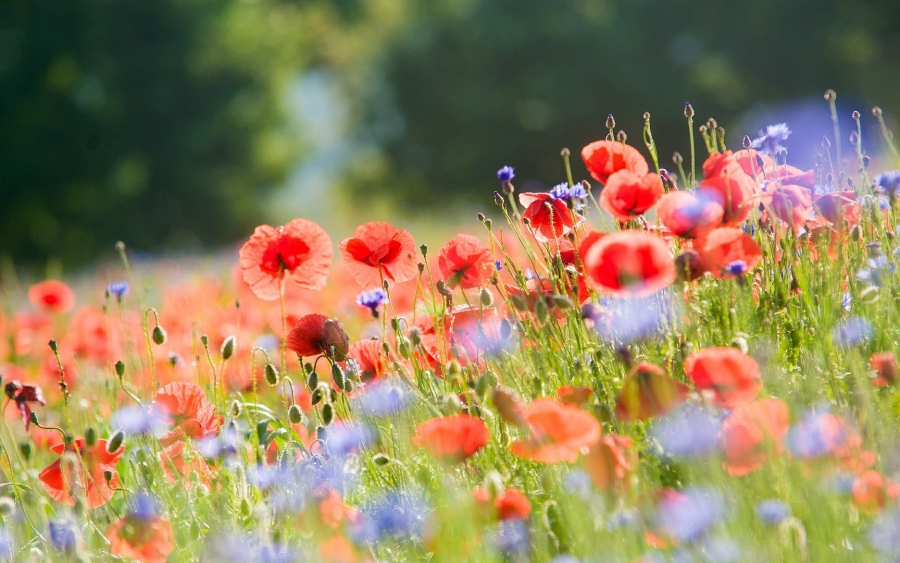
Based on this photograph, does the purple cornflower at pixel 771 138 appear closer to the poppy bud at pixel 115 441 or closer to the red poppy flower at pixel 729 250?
the red poppy flower at pixel 729 250

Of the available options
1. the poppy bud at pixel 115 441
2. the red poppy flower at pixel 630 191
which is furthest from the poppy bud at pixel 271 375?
the red poppy flower at pixel 630 191

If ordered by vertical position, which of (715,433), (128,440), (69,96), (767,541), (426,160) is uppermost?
(426,160)

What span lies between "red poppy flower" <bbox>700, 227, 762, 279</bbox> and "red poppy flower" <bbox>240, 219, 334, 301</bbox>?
28.8 inches

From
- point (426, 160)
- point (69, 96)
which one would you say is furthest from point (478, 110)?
point (69, 96)

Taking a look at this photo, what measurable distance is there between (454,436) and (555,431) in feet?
0.44

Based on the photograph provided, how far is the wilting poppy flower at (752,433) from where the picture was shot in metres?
1.06

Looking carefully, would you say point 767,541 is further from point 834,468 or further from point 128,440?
point 128,440

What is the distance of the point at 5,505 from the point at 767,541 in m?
1.08

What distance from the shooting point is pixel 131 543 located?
51.1 inches

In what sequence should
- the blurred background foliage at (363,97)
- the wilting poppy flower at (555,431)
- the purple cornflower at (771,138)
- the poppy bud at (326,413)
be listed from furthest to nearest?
the blurred background foliage at (363,97), the purple cornflower at (771,138), the poppy bud at (326,413), the wilting poppy flower at (555,431)

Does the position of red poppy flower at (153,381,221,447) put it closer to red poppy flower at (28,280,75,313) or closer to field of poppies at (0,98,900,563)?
field of poppies at (0,98,900,563)

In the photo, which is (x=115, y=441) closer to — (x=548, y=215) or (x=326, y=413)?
(x=326, y=413)

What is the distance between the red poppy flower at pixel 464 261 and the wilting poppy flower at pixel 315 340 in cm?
28

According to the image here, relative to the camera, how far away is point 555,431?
1.11 meters
